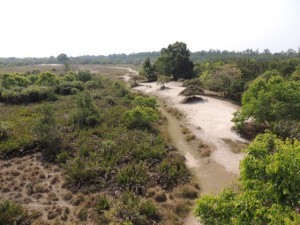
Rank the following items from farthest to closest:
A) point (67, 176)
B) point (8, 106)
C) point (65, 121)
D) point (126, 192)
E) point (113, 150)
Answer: point (8, 106) → point (65, 121) → point (113, 150) → point (67, 176) → point (126, 192)

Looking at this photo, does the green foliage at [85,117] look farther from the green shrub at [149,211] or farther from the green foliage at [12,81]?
the green foliage at [12,81]

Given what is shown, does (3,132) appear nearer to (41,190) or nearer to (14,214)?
(41,190)

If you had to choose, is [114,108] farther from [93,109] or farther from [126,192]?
[126,192]

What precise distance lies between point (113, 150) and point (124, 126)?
6866mm

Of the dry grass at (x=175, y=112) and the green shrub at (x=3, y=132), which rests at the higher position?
the green shrub at (x=3, y=132)

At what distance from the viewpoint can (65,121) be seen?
98.9 feet

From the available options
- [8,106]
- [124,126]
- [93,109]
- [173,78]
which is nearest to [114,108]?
[93,109]

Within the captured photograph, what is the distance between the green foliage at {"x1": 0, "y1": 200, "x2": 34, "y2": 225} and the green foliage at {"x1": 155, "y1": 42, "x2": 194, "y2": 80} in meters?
56.3

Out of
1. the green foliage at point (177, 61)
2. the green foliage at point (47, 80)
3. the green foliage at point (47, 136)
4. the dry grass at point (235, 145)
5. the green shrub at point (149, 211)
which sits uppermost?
the green foliage at point (177, 61)

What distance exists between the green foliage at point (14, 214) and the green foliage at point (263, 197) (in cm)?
1033

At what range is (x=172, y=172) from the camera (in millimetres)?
19703

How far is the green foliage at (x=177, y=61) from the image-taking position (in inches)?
2616

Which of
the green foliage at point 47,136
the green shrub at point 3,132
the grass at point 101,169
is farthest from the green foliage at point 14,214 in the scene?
the green shrub at point 3,132

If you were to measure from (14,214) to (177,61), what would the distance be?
5688 cm
